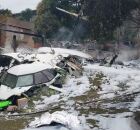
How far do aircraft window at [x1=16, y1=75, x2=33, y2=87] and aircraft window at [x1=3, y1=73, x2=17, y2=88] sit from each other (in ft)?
0.69

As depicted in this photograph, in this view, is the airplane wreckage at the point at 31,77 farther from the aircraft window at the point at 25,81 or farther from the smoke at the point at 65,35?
the smoke at the point at 65,35

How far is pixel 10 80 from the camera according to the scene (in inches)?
648

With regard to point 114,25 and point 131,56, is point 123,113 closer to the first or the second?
point 114,25

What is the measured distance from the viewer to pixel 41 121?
11.1m

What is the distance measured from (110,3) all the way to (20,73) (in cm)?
541

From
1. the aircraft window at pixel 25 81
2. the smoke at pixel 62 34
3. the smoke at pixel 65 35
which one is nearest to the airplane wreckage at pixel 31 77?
the aircraft window at pixel 25 81

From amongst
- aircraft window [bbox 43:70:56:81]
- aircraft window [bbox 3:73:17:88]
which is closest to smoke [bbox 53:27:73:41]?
aircraft window [bbox 43:70:56:81]

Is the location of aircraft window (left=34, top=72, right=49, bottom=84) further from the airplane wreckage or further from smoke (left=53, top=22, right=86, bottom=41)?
smoke (left=53, top=22, right=86, bottom=41)

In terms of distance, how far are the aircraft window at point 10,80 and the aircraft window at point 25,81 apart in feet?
0.69

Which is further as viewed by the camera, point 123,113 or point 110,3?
point 110,3

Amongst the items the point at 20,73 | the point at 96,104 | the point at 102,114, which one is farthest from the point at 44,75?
the point at 102,114

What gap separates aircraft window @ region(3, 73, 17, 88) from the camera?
15977mm

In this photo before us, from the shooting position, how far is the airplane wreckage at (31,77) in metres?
14.8

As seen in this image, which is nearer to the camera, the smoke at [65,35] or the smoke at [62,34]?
the smoke at [65,35]
